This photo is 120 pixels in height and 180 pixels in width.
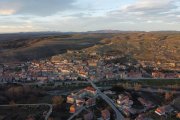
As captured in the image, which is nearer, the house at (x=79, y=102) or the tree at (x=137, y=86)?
the house at (x=79, y=102)

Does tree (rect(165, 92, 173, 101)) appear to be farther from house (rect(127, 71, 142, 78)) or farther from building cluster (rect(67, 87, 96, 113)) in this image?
house (rect(127, 71, 142, 78))

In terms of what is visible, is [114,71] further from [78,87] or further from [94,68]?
[78,87]

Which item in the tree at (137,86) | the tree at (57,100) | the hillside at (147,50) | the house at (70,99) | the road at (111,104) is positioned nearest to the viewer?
the road at (111,104)

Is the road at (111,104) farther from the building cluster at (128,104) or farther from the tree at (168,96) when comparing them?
the tree at (168,96)

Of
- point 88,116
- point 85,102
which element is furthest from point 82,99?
point 88,116

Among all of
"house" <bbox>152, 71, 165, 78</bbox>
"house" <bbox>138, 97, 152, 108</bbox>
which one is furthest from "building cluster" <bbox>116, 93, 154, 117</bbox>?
"house" <bbox>152, 71, 165, 78</bbox>

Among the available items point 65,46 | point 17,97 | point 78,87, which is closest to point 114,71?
point 78,87

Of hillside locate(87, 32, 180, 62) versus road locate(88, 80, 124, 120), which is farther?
hillside locate(87, 32, 180, 62)

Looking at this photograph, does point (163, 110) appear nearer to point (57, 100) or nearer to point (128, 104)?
point (128, 104)

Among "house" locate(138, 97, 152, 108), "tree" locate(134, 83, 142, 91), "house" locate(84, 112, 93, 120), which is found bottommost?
"house" locate(138, 97, 152, 108)

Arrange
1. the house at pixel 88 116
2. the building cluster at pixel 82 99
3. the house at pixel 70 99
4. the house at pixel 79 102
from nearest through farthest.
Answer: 1. the house at pixel 88 116
2. the building cluster at pixel 82 99
3. the house at pixel 79 102
4. the house at pixel 70 99

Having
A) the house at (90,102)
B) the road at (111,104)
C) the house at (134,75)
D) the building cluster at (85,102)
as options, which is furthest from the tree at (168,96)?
the house at (134,75)
